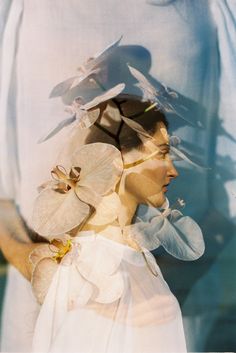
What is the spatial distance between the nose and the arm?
291mm

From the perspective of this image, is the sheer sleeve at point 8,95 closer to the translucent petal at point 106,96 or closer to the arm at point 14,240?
the arm at point 14,240

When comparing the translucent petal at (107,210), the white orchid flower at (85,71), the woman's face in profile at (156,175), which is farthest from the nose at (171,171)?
the white orchid flower at (85,71)

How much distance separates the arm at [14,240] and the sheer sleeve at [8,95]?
31 mm

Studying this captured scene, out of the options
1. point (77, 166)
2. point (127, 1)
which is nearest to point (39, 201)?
point (77, 166)

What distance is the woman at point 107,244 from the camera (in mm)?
1102

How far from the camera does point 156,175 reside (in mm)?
1146

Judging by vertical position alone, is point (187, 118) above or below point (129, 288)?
above

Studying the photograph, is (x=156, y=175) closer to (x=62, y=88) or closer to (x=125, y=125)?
(x=125, y=125)

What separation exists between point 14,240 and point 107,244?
18cm

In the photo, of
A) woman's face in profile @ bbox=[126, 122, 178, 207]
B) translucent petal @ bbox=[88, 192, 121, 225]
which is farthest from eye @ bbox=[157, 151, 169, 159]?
translucent petal @ bbox=[88, 192, 121, 225]

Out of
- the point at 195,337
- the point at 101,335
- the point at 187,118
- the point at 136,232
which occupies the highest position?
the point at 187,118

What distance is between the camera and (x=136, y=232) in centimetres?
113

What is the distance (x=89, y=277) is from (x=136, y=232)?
12 cm

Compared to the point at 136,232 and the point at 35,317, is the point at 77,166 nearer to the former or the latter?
the point at 136,232
